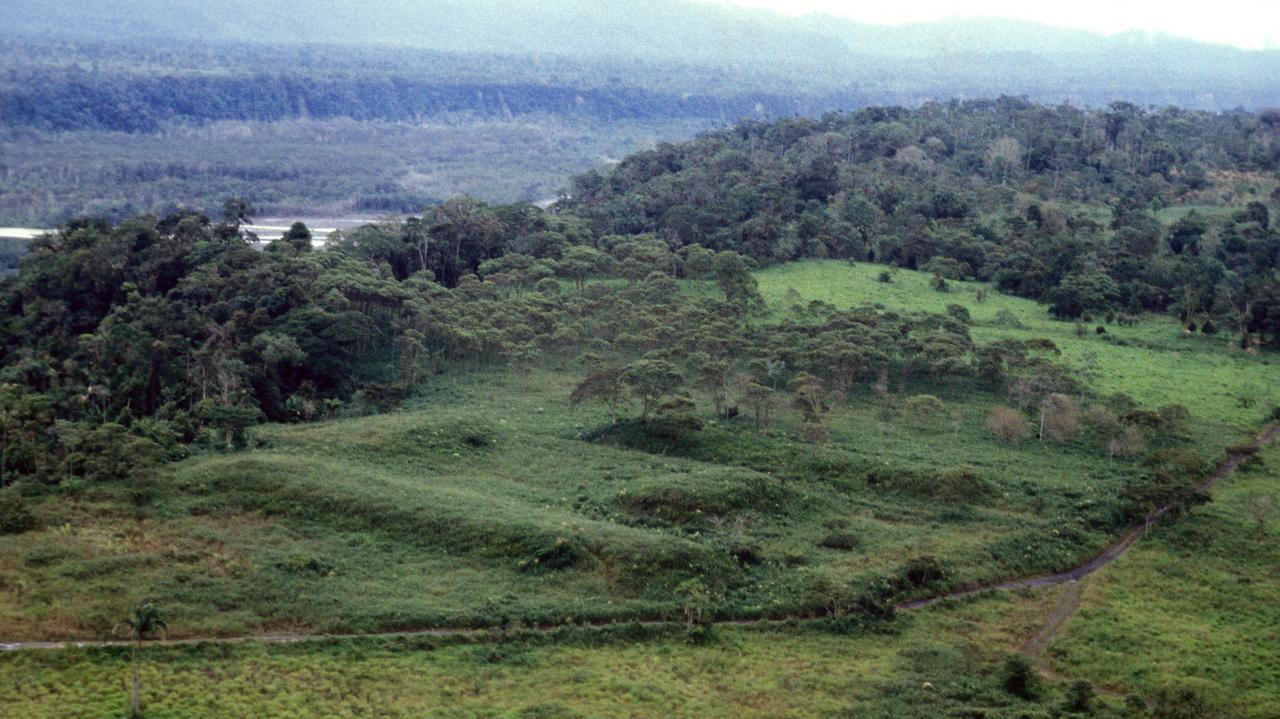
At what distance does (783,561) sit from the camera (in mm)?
44406

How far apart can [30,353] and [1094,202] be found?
88.5m

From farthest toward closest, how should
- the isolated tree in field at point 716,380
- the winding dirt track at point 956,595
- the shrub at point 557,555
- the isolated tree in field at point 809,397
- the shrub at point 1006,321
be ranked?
the shrub at point 1006,321
the isolated tree in field at point 716,380
the isolated tree in field at point 809,397
the shrub at point 557,555
the winding dirt track at point 956,595

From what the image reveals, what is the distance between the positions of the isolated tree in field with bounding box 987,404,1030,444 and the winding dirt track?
8.34 metres

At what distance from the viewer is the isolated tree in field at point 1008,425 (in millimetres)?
58562

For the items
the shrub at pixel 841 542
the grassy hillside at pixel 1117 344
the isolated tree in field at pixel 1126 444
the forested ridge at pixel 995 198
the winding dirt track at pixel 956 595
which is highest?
the forested ridge at pixel 995 198

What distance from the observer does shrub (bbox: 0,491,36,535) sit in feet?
140

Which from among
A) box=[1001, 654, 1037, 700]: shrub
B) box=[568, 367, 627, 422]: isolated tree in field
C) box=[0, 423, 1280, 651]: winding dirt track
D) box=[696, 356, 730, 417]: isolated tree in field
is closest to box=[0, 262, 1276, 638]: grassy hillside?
box=[0, 423, 1280, 651]: winding dirt track

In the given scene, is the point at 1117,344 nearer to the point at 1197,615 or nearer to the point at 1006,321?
the point at 1006,321

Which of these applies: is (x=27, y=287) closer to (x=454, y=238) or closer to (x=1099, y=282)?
(x=454, y=238)

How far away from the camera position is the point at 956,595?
1705 inches

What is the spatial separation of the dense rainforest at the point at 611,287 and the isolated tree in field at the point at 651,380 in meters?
0.10

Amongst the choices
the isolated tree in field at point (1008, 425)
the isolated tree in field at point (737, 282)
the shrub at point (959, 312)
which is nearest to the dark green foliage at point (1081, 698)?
the isolated tree in field at point (1008, 425)

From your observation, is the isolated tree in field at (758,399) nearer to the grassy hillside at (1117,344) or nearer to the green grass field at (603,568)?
the green grass field at (603,568)

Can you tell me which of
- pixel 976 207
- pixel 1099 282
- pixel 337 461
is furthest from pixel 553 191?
pixel 337 461
